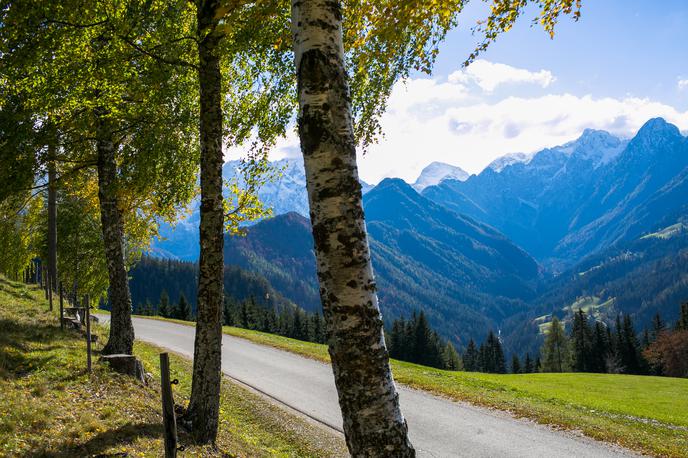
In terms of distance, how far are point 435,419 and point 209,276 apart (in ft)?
32.2

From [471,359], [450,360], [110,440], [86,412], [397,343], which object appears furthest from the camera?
[471,359]

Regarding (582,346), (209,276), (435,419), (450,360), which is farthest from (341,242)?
(450,360)

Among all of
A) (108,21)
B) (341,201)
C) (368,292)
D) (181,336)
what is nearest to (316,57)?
(341,201)

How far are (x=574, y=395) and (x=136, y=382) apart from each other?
64.0ft

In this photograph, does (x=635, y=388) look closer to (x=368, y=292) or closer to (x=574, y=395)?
(x=574, y=395)

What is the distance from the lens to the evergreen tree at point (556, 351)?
98688mm

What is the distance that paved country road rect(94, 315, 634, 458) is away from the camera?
40.9 ft

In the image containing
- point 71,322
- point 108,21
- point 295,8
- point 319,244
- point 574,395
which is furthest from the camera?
point 574,395

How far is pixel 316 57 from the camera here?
3.86 m

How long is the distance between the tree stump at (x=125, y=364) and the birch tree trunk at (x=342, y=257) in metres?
10.2

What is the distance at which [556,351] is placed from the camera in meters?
100

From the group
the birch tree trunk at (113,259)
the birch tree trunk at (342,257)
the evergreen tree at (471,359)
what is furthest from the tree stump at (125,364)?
the evergreen tree at (471,359)

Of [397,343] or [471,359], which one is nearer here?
[397,343]

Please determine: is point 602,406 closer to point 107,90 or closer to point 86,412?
point 86,412
